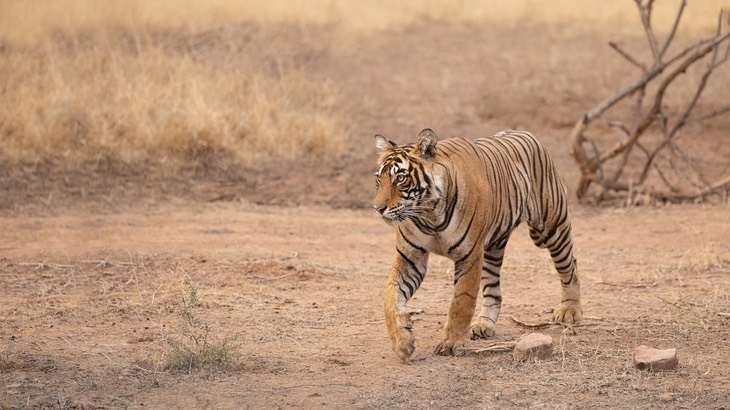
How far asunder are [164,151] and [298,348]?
6.04 m

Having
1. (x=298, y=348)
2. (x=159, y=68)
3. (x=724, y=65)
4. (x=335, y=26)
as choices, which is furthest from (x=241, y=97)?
(x=724, y=65)

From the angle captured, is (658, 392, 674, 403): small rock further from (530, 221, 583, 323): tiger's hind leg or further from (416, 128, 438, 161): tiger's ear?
(416, 128, 438, 161): tiger's ear

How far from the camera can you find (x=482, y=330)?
633 centimetres

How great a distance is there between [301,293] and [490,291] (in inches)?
64.9

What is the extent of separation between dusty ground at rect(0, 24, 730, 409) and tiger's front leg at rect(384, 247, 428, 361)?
0.15m

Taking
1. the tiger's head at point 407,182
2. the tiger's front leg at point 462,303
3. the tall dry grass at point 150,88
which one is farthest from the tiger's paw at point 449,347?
the tall dry grass at point 150,88

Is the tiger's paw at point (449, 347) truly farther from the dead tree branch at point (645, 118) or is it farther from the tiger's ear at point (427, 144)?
the dead tree branch at point (645, 118)

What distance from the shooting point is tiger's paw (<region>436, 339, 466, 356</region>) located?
229 inches

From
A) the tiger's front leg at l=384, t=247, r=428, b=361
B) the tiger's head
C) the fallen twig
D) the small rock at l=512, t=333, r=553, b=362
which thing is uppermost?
the tiger's head

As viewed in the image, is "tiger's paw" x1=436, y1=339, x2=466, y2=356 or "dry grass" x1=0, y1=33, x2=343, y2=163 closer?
"tiger's paw" x1=436, y1=339, x2=466, y2=356

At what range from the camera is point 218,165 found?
1185 cm

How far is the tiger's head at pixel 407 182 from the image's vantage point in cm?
544

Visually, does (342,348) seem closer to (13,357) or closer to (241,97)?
(13,357)

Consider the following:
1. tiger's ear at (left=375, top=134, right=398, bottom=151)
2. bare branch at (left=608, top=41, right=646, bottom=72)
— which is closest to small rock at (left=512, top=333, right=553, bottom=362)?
tiger's ear at (left=375, top=134, right=398, bottom=151)
